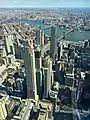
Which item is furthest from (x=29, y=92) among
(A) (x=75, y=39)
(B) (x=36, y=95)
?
(A) (x=75, y=39)

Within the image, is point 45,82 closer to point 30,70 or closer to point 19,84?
Result: point 30,70

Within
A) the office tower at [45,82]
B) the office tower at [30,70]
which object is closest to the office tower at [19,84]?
the office tower at [30,70]

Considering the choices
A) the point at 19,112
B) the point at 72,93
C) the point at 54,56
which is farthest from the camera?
the point at 54,56

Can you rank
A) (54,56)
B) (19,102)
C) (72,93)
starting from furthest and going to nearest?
1. (54,56)
2. (72,93)
3. (19,102)

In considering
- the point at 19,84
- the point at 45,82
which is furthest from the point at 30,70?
the point at 19,84

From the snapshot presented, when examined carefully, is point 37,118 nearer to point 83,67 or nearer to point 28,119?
point 28,119

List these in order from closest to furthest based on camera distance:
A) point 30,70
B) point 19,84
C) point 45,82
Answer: point 30,70
point 45,82
point 19,84

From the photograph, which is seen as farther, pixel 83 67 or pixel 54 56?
pixel 54 56

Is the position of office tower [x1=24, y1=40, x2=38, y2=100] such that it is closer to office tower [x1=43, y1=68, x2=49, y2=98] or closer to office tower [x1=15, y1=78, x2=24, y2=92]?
office tower [x1=43, y1=68, x2=49, y2=98]
